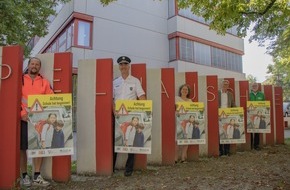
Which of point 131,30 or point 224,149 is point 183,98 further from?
point 131,30

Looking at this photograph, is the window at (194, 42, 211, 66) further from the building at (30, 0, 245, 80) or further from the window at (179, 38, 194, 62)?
the window at (179, 38, 194, 62)

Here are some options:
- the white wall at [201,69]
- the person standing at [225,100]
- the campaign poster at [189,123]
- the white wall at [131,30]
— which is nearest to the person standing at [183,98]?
the campaign poster at [189,123]

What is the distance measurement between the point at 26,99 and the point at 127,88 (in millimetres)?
1639

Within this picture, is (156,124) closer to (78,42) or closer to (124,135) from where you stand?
(124,135)

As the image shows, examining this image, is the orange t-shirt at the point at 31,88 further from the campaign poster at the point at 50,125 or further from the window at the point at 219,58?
the window at the point at 219,58

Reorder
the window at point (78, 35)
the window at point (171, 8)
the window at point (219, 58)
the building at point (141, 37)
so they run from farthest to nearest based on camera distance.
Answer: the window at point (219, 58) < the window at point (171, 8) < the building at point (141, 37) < the window at point (78, 35)

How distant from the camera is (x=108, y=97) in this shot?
547cm

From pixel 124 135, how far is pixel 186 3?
4521 mm

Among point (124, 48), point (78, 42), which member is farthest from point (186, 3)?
point (124, 48)

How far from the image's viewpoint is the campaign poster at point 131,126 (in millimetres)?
5406

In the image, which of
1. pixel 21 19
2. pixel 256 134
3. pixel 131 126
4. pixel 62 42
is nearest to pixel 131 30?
pixel 62 42

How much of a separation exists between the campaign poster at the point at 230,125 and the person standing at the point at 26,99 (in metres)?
4.22

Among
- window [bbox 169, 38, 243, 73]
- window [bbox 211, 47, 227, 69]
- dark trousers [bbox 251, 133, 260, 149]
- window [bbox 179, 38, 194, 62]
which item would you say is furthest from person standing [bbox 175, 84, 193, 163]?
window [bbox 211, 47, 227, 69]

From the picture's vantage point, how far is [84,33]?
17906 mm
